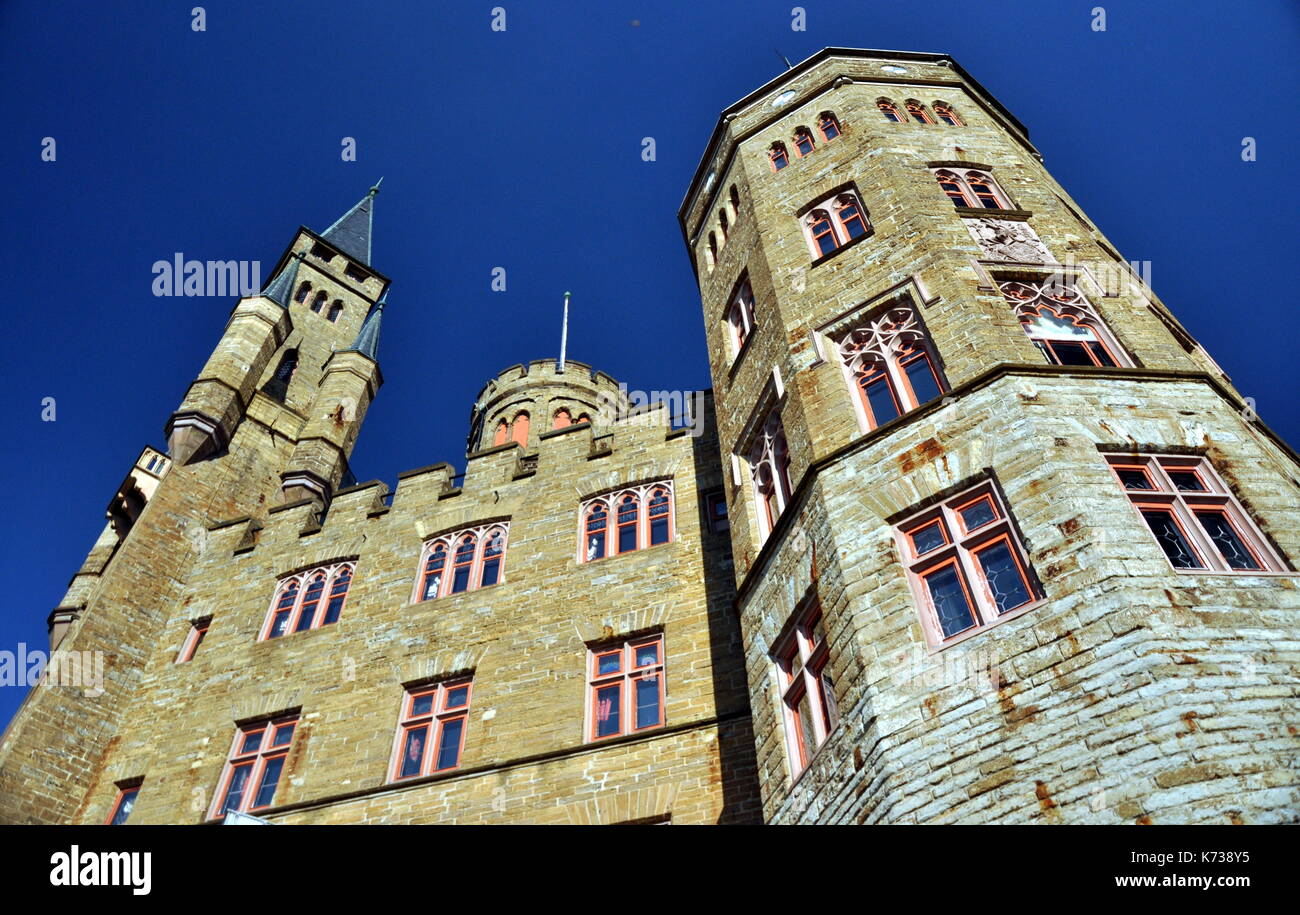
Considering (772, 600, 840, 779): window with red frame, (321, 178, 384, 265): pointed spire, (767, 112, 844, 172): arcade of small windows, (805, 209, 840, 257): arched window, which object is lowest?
(772, 600, 840, 779): window with red frame

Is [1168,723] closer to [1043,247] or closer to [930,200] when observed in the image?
[1043,247]

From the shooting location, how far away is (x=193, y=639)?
64.2 feet

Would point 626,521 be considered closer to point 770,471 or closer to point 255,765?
point 770,471

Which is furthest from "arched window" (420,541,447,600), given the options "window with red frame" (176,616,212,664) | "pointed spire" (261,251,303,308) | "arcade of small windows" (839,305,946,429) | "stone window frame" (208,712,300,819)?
"pointed spire" (261,251,303,308)

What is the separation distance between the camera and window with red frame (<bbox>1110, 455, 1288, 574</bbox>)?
887 cm

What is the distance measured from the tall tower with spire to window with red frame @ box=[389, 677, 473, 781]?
5.99 meters

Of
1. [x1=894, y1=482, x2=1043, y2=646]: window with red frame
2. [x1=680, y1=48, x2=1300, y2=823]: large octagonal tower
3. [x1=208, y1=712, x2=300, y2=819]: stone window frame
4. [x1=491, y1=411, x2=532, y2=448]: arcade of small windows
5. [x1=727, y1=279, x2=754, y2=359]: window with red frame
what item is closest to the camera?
[x1=680, y1=48, x2=1300, y2=823]: large octagonal tower


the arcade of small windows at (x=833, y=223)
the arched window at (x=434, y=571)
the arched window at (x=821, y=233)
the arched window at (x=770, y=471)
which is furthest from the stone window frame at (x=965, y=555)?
the arched window at (x=434, y=571)

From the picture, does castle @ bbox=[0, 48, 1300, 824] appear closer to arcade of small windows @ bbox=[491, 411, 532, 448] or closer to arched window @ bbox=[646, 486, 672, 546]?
arched window @ bbox=[646, 486, 672, 546]

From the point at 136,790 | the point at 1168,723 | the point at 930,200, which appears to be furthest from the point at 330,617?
the point at 1168,723

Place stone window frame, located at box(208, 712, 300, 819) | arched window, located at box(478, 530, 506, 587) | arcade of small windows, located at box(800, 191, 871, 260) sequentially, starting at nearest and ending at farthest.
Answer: arcade of small windows, located at box(800, 191, 871, 260) < stone window frame, located at box(208, 712, 300, 819) < arched window, located at box(478, 530, 506, 587)

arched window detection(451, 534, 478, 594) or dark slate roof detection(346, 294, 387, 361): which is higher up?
dark slate roof detection(346, 294, 387, 361)

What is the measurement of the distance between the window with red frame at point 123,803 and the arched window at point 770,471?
37.0 feet
